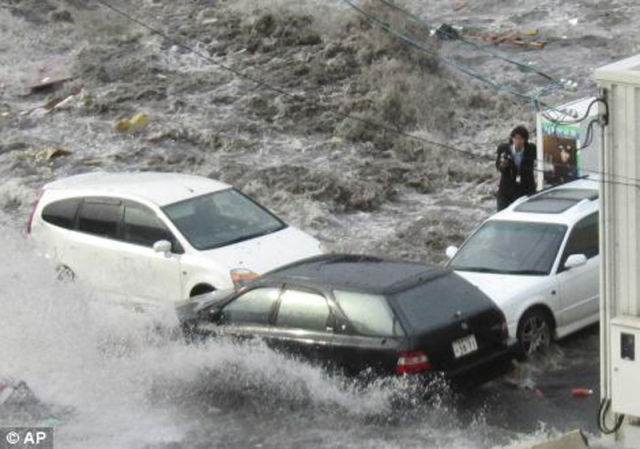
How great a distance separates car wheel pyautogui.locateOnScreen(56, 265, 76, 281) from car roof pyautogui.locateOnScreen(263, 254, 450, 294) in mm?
3705

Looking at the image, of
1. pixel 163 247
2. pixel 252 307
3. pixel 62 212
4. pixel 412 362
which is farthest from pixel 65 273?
pixel 412 362

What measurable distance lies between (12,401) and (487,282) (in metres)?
4.77

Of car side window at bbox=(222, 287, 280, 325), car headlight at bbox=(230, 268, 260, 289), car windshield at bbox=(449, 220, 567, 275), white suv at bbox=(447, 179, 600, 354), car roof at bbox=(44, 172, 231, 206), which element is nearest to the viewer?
car side window at bbox=(222, 287, 280, 325)

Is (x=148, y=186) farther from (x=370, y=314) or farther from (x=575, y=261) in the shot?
(x=575, y=261)

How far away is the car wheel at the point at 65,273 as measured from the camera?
16.4 metres

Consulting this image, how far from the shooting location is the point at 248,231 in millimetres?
15867

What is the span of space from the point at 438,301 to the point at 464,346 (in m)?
0.47

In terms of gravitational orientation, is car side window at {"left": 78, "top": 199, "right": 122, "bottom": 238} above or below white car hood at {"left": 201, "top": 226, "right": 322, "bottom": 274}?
above

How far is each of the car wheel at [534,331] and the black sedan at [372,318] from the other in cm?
99

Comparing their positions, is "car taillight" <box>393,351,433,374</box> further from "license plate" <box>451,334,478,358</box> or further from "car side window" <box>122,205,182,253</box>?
"car side window" <box>122,205,182,253</box>

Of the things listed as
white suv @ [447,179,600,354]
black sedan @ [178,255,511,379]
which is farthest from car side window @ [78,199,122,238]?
white suv @ [447,179,600,354]

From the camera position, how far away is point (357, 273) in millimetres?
12969

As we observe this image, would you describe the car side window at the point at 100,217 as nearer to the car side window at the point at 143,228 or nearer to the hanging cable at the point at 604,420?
the car side window at the point at 143,228

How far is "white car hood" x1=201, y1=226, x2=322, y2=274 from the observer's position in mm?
15008
